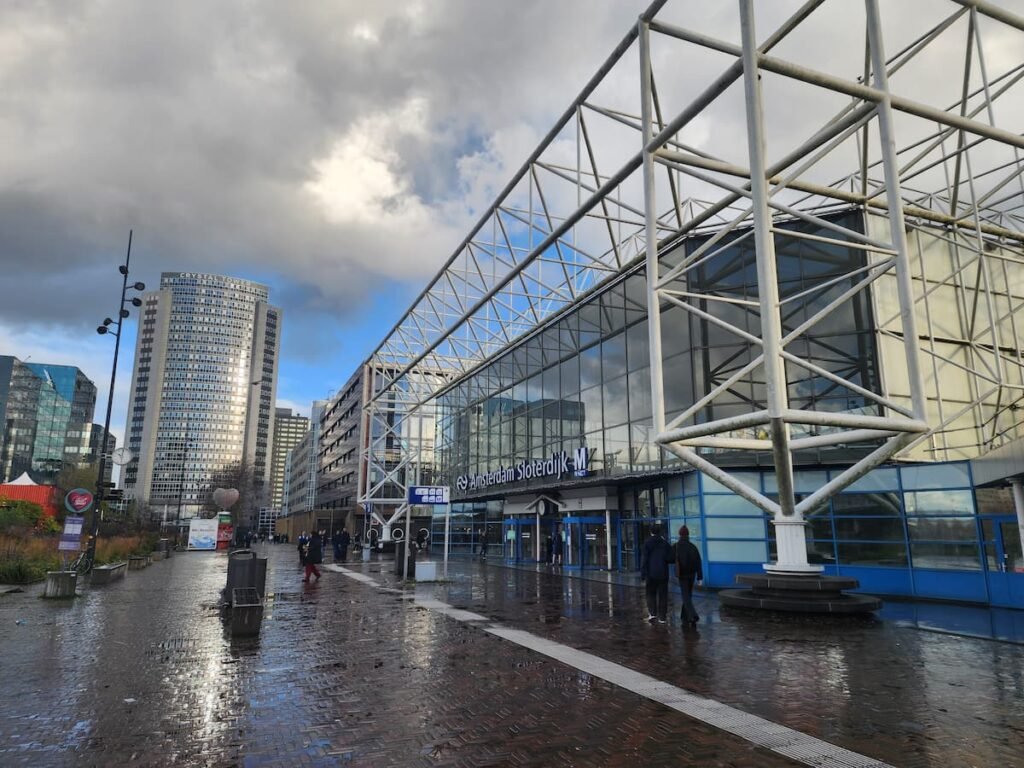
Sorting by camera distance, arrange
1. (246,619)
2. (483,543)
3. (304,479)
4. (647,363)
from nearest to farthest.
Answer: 1. (246,619)
2. (647,363)
3. (483,543)
4. (304,479)

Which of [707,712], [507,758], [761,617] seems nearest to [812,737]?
[707,712]

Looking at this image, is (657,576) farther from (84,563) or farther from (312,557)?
(84,563)

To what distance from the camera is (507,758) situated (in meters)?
5.59

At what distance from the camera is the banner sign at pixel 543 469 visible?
27.0 metres

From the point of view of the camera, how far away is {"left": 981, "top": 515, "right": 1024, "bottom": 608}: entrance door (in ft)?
49.4

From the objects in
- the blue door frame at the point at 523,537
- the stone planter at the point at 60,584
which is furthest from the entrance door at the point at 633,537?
the stone planter at the point at 60,584

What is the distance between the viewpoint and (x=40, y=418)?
425 feet

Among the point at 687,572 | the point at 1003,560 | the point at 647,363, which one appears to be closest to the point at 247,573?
the point at 687,572

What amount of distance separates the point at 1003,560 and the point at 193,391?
172015 millimetres

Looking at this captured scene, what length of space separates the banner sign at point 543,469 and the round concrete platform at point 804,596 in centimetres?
1214

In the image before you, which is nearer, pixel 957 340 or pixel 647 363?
pixel 957 340

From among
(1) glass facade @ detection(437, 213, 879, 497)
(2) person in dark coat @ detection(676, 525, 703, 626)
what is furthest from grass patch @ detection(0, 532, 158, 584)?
(2) person in dark coat @ detection(676, 525, 703, 626)

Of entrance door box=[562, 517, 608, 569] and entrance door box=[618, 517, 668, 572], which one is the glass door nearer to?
entrance door box=[618, 517, 668, 572]

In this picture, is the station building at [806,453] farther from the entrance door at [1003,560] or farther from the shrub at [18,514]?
the shrub at [18,514]
